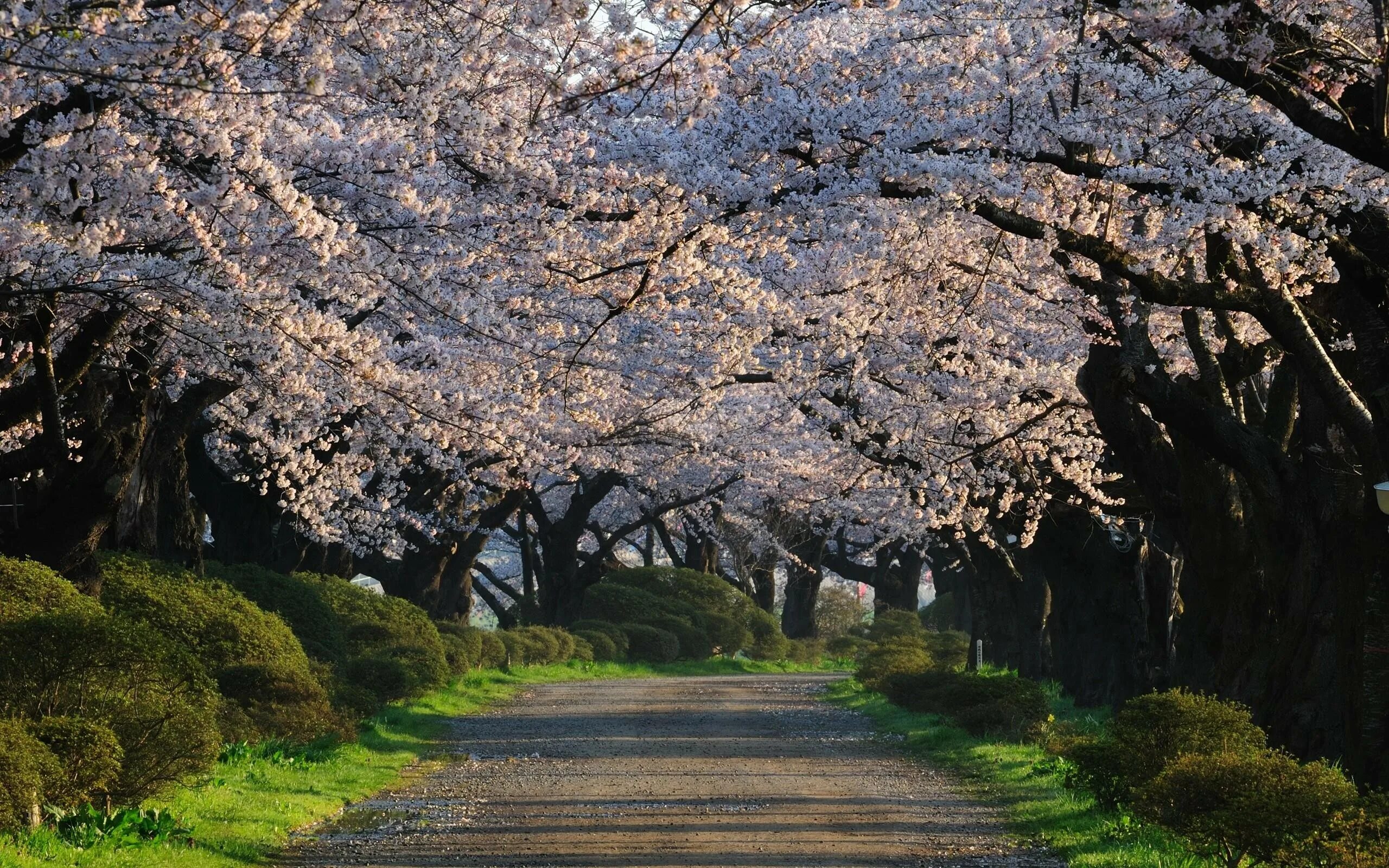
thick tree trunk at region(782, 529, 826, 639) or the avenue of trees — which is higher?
the avenue of trees

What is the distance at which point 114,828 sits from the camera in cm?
948

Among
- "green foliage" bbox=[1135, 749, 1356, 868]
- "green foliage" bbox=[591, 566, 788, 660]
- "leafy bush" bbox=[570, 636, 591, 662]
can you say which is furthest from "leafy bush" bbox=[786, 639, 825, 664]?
"green foliage" bbox=[1135, 749, 1356, 868]

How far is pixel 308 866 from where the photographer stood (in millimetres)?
9938

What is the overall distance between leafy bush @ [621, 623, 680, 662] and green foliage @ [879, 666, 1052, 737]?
19904 mm

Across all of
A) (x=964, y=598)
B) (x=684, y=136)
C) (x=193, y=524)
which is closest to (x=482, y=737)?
(x=193, y=524)

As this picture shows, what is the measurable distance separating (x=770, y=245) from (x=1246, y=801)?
253 inches

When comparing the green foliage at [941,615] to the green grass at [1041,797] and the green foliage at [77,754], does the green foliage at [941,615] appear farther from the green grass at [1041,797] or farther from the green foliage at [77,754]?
the green foliage at [77,754]

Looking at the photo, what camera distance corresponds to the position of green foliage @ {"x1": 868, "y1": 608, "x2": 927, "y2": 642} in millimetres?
50031

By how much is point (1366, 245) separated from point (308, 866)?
836cm

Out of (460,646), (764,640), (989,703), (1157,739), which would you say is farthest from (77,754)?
(764,640)

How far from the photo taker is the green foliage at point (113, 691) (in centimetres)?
1009

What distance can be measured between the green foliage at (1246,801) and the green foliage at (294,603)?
46.2 feet

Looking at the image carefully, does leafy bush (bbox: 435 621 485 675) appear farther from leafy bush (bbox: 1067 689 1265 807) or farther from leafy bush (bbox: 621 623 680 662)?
leafy bush (bbox: 1067 689 1265 807)

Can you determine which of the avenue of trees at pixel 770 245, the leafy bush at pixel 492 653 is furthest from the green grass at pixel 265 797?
the leafy bush at pixel 492 653
